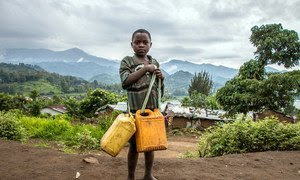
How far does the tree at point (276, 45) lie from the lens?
1655 cm

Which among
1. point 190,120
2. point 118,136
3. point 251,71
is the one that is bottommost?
point 190,120

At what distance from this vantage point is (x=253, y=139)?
6137 mm

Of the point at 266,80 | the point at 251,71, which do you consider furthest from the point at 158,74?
the point at 251,71

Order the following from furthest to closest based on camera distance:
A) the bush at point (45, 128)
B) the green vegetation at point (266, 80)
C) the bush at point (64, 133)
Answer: the green vegetation at point (266, 80)
the bush at point (45, 128)
the bush at point (64, 133)

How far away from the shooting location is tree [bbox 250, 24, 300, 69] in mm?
16547

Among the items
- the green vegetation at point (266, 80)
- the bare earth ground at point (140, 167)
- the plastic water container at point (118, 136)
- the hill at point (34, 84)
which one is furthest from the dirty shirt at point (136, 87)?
the hill at point (34, 84)

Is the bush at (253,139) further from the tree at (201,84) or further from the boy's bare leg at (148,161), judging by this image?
the tree at (201,84)

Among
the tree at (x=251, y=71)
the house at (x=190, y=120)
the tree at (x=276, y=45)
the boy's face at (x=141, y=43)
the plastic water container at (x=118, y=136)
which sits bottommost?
the house at (x=190, y=120)

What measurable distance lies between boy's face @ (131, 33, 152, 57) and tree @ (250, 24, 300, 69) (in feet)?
49.8

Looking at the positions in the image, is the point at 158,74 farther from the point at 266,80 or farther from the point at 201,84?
the point at 201,84

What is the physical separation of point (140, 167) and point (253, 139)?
287 cm

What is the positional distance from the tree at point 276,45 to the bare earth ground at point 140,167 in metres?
12.7

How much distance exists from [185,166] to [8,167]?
2522 mm

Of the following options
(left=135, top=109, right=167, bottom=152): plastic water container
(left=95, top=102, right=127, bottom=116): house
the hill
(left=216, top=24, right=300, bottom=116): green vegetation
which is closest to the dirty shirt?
(left=135, top=109, right=167, bottom=152): plastic water container
